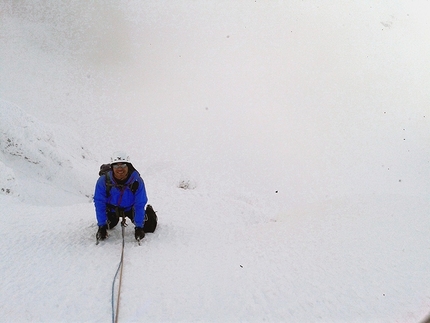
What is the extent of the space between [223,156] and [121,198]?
1092cm

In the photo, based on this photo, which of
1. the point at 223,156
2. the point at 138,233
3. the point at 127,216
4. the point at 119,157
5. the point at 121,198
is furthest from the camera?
the point at 223,156

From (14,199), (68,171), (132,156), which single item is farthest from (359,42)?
(14,199)

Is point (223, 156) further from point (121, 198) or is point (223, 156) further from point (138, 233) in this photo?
point (121, 198)

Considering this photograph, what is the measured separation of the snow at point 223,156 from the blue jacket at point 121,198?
1.70 feet

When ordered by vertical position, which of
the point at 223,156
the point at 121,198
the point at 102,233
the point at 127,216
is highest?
the point at 121,198

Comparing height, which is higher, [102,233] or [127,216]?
[127,216]

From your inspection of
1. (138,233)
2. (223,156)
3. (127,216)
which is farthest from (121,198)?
(223,156)

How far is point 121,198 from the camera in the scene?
17.4 feet

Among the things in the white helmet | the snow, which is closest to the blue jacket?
the white helmet

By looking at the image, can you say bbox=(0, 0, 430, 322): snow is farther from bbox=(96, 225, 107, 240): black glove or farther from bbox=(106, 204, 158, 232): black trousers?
bbox=(106, 204, 158, 232): black trousers

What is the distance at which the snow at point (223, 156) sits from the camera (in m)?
4.23

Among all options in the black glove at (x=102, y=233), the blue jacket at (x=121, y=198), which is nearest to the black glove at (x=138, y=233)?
the blue jacket at (x=121, y=198)

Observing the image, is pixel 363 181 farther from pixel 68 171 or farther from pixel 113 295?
pixel 113 295

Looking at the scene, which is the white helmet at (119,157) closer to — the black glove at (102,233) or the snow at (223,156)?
the black glove at (102,233)
